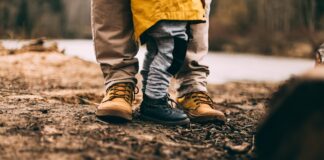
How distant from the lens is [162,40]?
2.12 m

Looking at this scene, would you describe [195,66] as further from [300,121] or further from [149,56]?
[300,121]

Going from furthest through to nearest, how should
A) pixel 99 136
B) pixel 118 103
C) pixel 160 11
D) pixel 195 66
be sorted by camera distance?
1. pixel 195 66
2. pixel 118 103
3. pixel 160 11
4. pixel 99 136

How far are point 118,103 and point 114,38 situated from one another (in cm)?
38

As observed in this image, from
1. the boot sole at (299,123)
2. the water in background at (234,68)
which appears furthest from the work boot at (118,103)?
the water in background at (234,68)

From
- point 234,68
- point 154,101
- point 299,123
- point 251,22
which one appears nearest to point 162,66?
point 154,101

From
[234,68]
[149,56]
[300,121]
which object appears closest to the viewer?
[300,121]

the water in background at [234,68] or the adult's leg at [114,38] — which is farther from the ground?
the adult's leg at [114,38]

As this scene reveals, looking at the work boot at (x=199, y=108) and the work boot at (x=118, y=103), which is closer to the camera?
the work boot at (x=118, y=103)

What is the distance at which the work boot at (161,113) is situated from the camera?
220 cm

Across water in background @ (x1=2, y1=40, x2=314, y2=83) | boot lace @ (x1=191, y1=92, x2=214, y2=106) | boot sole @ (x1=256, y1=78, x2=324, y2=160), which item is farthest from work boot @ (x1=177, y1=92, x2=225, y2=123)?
water in background @ (x1=2, y1=40, x2=314, y2=83)

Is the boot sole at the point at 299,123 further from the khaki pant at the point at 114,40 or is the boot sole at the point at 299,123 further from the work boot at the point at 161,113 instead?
the khaki pant at the point at 114,40

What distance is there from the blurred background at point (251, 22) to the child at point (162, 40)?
19.6m

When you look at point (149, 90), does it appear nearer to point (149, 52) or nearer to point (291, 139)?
point (149, 52)

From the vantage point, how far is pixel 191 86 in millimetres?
2561
